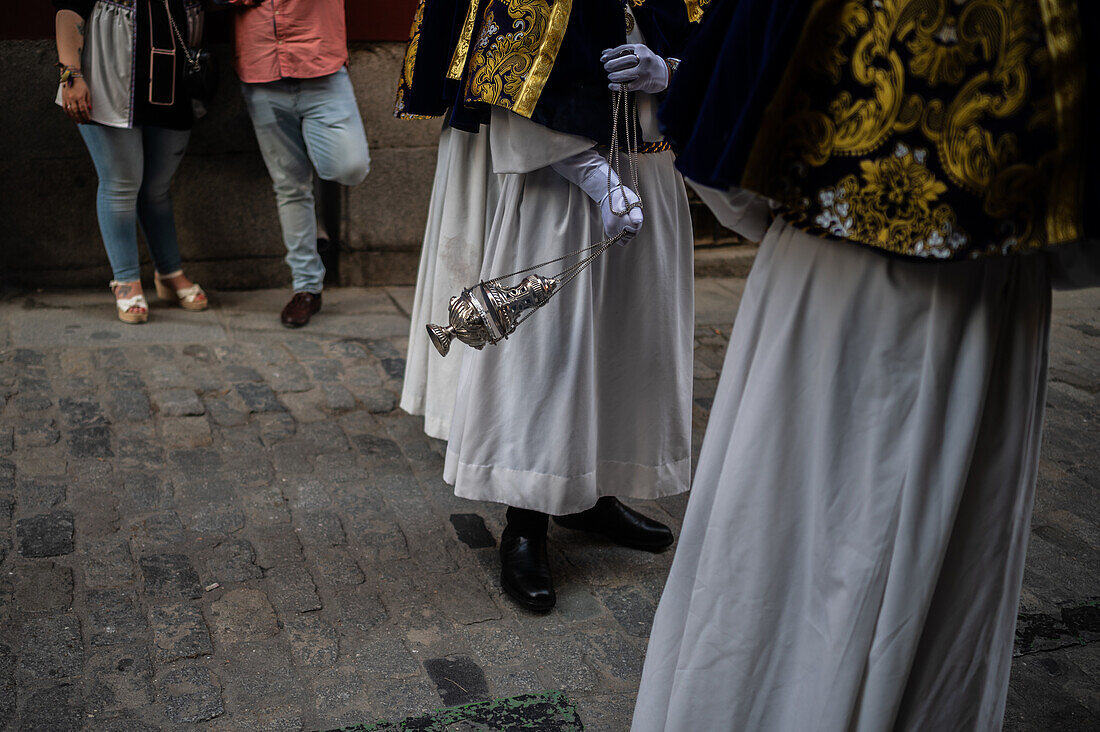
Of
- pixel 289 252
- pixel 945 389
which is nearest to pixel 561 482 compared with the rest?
pixel 945 389

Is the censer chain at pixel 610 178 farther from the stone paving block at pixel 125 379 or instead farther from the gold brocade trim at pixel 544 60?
the stone paving block at pixel 125 379

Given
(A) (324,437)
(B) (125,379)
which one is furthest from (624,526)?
(B) (125,379)

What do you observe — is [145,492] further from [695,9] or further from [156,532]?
[695,9]

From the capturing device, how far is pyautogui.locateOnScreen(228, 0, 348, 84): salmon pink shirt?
4285mm

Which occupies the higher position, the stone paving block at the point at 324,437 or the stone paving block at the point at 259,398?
the stone paving block at the point at 324,437

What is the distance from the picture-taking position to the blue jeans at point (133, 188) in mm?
4301

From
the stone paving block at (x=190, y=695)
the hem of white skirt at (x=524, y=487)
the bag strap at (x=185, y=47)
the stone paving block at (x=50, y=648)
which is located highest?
the bag strap at (x=185, y=47)

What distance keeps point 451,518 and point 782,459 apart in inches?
64.9

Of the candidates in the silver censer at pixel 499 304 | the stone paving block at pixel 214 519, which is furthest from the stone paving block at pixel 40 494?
the silver censer at pixel 499 304

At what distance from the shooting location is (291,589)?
262 centimetres

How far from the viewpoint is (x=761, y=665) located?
1652 millimetres

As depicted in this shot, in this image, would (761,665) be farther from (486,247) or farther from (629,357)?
(486,247)

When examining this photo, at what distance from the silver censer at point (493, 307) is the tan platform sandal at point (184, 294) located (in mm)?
2859

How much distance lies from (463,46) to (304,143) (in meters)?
2.40
